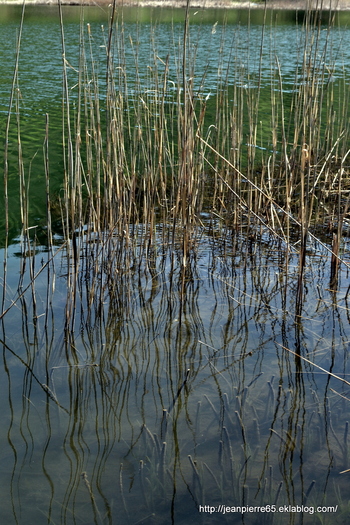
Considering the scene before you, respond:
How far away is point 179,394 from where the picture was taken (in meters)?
2.23

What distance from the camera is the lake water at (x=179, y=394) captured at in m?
1.73

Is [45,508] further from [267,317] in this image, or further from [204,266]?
[204,266]

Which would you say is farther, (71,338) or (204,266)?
(204,266)

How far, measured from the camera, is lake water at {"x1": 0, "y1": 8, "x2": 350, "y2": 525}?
1734 mm

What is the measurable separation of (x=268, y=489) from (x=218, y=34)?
20678 mm

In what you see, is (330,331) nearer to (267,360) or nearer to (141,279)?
(267,360)

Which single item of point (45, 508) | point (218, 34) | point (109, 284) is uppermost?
point (218, 34)

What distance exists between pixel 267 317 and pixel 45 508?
1516 millimetres

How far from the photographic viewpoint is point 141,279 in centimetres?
328

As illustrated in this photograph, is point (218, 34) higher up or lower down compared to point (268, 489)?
higher up

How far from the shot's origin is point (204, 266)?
137 inches

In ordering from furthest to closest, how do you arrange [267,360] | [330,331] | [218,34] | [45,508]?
[218,34] → [330,331] → [267,360] → [45,508]

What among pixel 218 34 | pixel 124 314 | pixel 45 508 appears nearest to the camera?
pixel 45 508

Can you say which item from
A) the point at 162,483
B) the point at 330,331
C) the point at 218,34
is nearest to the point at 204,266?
the point at 330,331
